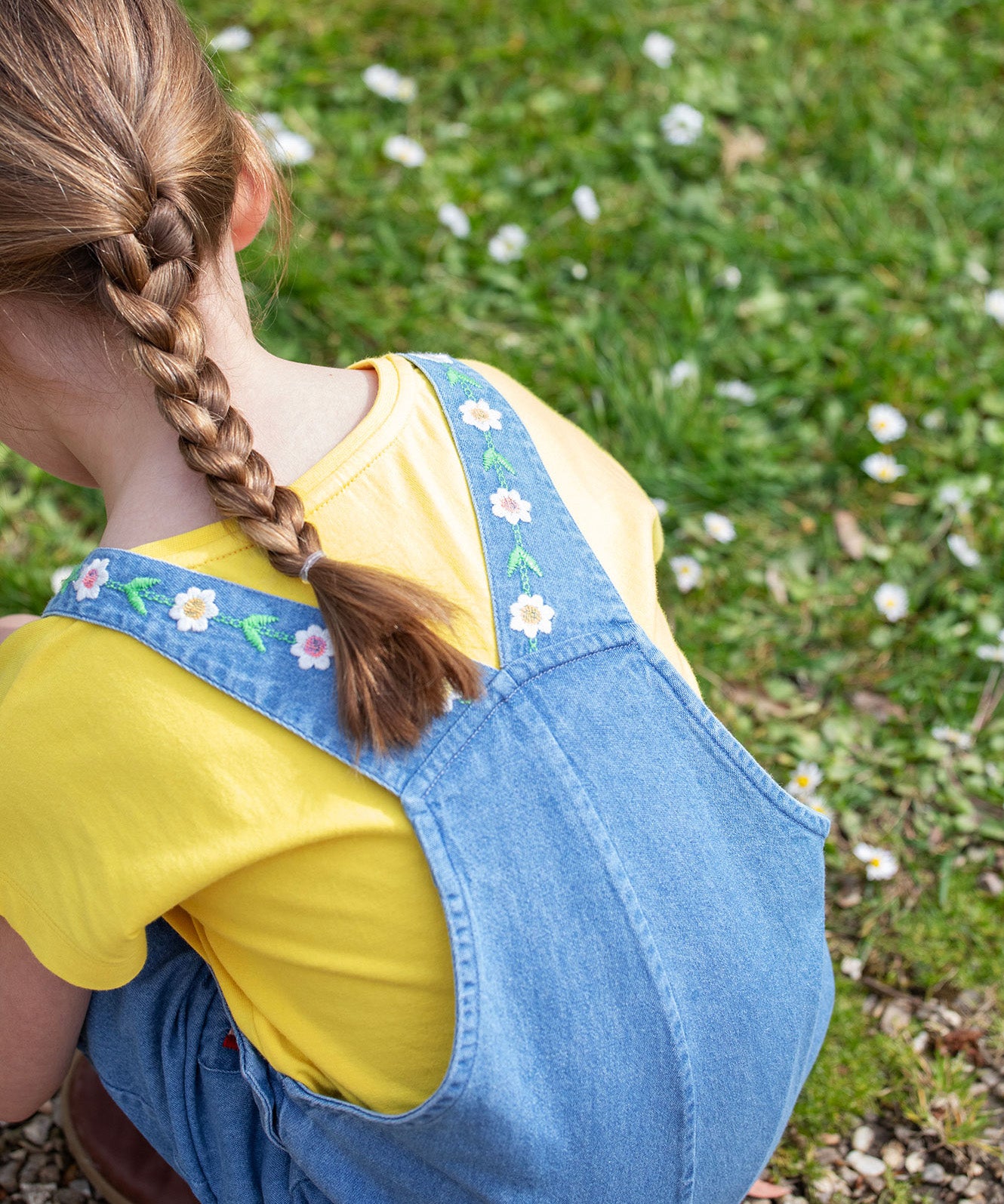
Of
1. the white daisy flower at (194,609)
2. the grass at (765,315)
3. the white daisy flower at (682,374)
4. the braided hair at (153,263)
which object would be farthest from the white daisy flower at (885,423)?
the white daisy flower at (194,609)

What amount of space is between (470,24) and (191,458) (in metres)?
2.31

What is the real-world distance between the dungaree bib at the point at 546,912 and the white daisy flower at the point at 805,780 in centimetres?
72

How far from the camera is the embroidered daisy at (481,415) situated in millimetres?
1287

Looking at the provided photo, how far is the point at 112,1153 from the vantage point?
5.39 ft

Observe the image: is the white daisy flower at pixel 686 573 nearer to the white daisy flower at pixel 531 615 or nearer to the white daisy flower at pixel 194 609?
the white daisy flower at pixel 531 615

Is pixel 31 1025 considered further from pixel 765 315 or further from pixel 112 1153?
pixel 765 315

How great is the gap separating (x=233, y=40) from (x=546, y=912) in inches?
100

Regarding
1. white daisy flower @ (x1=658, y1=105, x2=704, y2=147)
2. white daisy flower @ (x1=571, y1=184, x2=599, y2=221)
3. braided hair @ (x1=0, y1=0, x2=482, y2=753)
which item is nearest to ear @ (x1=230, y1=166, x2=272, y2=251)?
braided hair @ (x1=0, y1=0, x2=482, y2=753)

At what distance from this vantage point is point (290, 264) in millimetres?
2572

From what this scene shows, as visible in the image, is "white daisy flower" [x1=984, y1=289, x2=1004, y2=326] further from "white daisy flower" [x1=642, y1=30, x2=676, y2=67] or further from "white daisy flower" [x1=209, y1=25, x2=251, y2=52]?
"white daisy flower" [x1=209, y1=25, x2=251, y2=52]

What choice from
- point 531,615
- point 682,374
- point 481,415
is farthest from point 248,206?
point 682,374

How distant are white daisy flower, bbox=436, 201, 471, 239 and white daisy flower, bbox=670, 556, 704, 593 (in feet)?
3.22

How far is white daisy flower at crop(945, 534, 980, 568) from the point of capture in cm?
229

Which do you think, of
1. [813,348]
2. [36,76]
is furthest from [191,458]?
[813,348]
